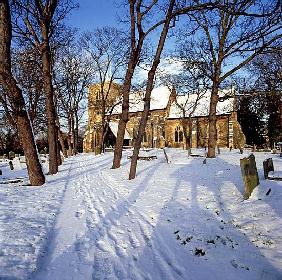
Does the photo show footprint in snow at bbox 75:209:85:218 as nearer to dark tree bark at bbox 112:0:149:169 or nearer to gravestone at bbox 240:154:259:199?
gravestone at bbox 240:154:259:199

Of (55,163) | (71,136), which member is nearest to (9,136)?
(71,136)

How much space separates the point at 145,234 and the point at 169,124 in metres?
52.7

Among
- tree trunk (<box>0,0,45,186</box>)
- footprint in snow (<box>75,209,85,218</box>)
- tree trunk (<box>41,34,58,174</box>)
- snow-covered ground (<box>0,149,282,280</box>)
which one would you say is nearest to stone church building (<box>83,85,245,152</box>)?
tree trunk (<box>41,34,58,174</box>)

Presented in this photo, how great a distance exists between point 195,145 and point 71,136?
22.1 m

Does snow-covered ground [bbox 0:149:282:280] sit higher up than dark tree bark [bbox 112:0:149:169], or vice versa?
dark tree bark [bbox 112:0:149:169]

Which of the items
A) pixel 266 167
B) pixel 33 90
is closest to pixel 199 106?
pixel 33 90

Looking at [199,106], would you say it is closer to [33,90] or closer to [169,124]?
[169,124]

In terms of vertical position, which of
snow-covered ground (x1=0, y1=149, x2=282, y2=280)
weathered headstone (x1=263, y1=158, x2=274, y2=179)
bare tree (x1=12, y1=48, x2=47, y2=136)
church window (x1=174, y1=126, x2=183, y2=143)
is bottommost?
snow-covered ground (x1=0, y1=149, x2=282, y2=280)

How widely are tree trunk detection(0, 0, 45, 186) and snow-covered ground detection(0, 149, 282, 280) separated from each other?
2.15 meters

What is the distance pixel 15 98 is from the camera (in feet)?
35.5

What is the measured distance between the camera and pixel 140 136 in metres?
12.9

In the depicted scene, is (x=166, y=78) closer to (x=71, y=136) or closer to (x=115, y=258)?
(x=71, y=136)

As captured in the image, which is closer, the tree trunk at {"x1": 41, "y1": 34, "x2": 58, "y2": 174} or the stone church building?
the tree trunk at {"x1": 41, "y1": 34, "x2": 58, "y2": 174}

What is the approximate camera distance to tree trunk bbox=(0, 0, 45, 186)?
10375 mm
